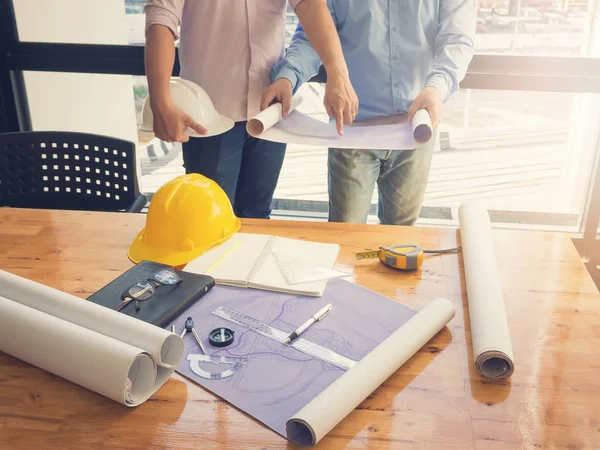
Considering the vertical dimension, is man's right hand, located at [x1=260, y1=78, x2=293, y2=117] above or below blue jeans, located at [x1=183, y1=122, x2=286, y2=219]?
above

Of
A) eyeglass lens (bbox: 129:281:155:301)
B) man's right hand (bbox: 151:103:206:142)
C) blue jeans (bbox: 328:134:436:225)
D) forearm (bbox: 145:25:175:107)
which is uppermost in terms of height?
forearm (bbox: 145:25:175:107)

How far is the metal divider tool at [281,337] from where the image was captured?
3.12 feet

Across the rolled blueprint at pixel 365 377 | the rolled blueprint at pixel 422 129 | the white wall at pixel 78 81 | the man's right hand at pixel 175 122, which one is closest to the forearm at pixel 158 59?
the man's right hand at pixel 175 122

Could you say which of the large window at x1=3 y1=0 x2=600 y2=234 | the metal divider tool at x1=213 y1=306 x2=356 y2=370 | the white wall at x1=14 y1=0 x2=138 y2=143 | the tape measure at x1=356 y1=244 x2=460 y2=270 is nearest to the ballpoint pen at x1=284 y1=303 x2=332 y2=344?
the metal divider tool at x1=213 y1=306 x2=356 y2=370

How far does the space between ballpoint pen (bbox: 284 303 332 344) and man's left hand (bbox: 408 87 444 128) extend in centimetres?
64

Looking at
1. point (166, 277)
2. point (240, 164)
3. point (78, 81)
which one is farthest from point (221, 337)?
point (78, 81)

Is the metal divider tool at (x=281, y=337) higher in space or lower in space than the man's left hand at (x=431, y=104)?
lower

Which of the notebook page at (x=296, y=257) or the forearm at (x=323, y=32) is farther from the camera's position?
the forearm at (x=323, y=32)

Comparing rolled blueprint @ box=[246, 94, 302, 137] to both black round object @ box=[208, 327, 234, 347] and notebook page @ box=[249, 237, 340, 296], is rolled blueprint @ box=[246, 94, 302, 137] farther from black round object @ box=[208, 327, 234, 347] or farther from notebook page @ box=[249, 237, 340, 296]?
black round object @ box=[208, 327, 234, 347]

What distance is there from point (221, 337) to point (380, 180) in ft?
3.39

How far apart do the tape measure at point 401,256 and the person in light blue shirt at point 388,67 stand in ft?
1.49

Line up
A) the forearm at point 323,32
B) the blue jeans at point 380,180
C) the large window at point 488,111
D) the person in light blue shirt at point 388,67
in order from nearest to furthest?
the forearm at point 323,32 < the person in light blue shirt at point 388,67 < the blue jeans at point 380,180 < the large window at point 488,111

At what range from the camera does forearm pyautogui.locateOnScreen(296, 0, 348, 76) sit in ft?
5.00

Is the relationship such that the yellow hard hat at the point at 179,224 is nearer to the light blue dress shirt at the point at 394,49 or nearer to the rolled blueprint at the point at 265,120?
the rolled blueprint at the point at 265,120
